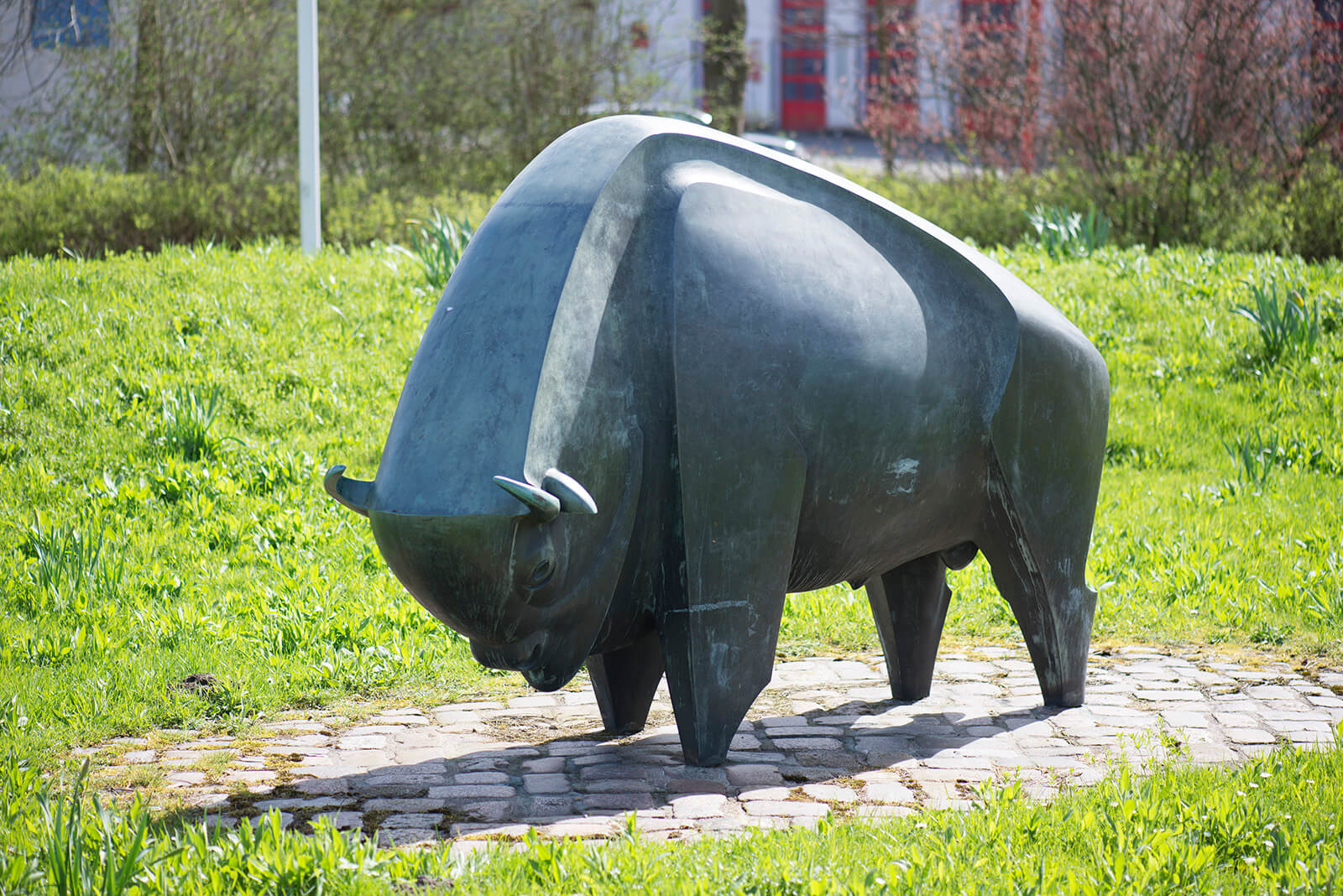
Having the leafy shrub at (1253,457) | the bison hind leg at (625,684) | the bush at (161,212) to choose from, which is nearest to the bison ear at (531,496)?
the bison hind leg at (625,684)

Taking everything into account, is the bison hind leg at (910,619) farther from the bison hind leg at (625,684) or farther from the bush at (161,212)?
the bush at (161,212)

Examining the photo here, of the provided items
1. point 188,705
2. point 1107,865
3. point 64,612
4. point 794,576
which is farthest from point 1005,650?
point 64,612

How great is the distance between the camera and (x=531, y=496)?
315 cm

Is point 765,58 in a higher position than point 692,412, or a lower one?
higher

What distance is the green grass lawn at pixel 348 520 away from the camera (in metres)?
3.34

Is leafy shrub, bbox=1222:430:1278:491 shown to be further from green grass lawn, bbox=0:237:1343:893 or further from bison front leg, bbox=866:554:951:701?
bison front leg, bbox=866:554:951:701

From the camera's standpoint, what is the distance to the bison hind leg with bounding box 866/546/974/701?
476cm

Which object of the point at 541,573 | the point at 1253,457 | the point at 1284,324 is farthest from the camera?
the point at 1284,324

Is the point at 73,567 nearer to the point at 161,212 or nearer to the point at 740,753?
the point at 740,753

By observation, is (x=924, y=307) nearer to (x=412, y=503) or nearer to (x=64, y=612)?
(x=412, y=503)

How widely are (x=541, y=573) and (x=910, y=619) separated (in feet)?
6.02

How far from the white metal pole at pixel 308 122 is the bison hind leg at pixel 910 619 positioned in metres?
6.22

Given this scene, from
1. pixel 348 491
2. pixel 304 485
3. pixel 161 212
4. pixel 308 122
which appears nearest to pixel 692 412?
pixel 348 491

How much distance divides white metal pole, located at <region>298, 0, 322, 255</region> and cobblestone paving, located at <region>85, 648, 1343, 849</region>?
597 centimetres
